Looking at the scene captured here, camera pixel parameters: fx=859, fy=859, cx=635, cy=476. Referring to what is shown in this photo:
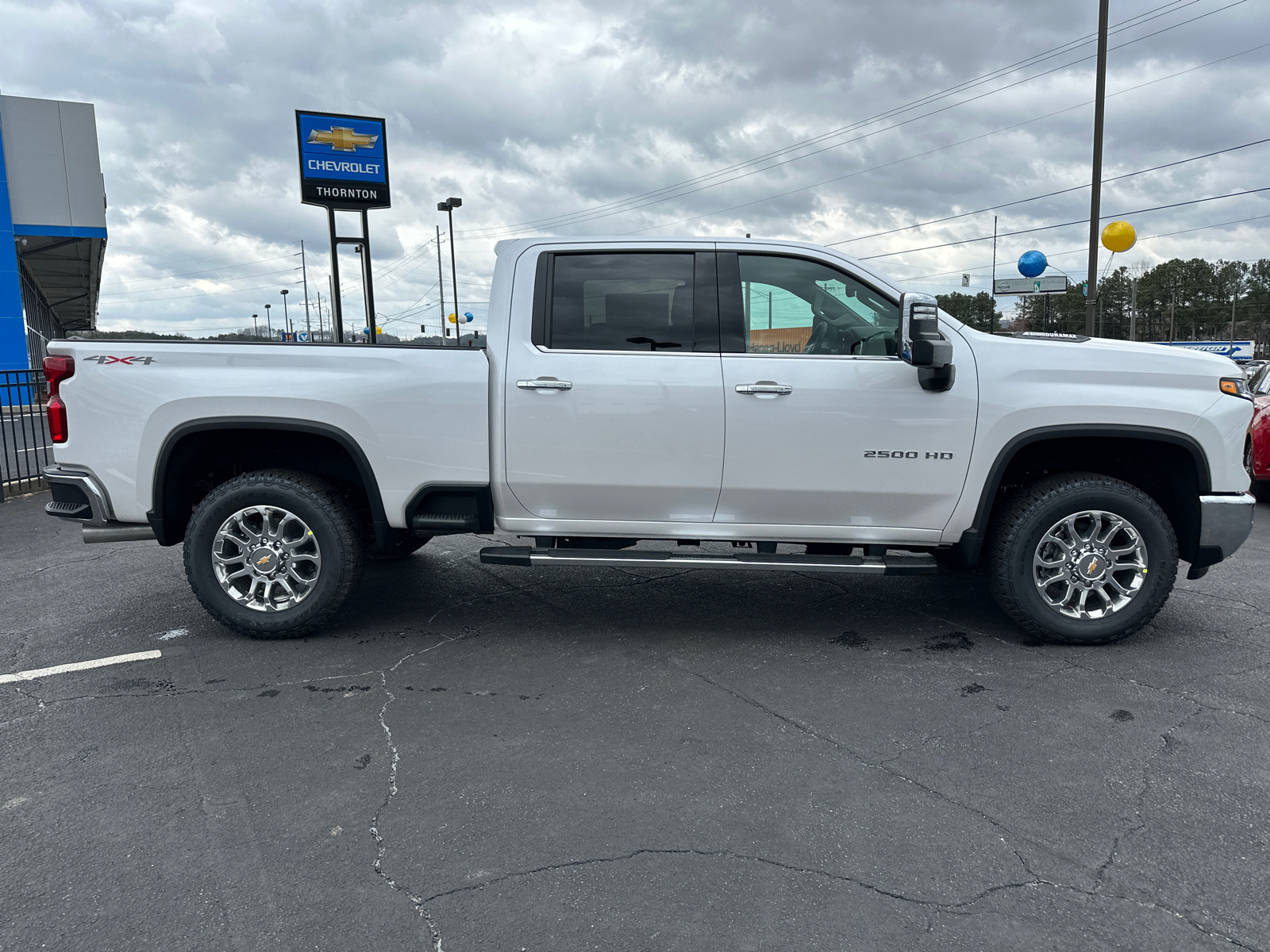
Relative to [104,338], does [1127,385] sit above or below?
below

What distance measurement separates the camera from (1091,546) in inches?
173

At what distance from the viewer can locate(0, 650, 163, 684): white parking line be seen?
4086 mm

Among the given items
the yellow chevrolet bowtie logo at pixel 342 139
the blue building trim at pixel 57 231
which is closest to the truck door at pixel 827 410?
the yellow chevrolet bowtie logo at pixel 342 139

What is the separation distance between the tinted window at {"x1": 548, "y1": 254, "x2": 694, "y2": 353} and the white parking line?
261cm

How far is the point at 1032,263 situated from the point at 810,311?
1890cm

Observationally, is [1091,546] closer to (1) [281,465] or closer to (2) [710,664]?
(2) [710,664]

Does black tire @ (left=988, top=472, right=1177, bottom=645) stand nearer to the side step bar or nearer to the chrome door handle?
the side step bar

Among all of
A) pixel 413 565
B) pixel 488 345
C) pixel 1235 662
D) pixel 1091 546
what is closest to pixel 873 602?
pixel 1091 546

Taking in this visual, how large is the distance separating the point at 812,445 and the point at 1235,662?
234 centimetres

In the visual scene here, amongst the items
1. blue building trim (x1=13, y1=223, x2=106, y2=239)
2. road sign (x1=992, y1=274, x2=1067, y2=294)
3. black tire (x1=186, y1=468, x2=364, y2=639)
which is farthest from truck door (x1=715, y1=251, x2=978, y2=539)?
blue building trim (x1=13, y1=223, x2=106, y2=239)

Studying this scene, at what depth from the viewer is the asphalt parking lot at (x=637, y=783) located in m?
2.33

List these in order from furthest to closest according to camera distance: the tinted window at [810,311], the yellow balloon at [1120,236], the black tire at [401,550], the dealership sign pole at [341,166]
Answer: the yellow balloon at [1120,236] < the dealership sign pole at [341,166] < the black tire at [401,550] < the tinted window at [810,311]

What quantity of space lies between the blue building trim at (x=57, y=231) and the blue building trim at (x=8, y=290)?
0.57 meters

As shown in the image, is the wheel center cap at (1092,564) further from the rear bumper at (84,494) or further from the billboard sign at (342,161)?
the billboard sign at (342,161)
